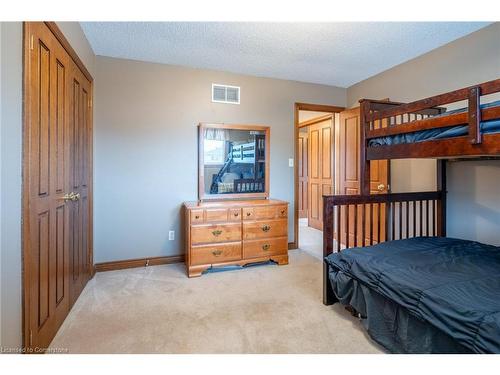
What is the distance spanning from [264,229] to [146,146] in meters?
1.67

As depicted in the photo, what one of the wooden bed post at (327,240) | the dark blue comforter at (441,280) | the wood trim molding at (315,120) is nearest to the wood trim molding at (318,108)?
the wood trim molding at (315,120)

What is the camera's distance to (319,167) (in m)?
5.20

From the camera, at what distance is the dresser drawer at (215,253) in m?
2.79

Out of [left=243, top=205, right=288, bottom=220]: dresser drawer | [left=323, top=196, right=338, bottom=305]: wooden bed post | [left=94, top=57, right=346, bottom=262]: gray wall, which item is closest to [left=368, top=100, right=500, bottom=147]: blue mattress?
[left=323, top=196, right=338, bottom=305]: wooden bed post

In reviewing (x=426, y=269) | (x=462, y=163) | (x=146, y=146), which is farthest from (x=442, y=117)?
(x=146, y=146)

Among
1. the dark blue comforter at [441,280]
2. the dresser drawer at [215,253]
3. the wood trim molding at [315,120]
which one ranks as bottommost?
the dresser drawer at [215,253]

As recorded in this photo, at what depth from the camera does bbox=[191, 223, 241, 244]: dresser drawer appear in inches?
110

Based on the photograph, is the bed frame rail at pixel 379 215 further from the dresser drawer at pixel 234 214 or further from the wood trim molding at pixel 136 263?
the wood trim molding at pixel 136 263

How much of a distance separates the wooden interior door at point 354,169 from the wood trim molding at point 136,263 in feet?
7.74

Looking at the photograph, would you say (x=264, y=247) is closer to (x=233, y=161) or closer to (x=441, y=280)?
(x=233, y=161)

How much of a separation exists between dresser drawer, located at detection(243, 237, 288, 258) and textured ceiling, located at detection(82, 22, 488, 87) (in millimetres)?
2077

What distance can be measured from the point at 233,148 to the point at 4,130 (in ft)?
7.81

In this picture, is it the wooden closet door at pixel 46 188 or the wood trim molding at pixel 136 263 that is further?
the wood trim molding at pixel 136 263
